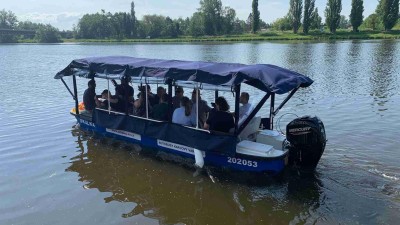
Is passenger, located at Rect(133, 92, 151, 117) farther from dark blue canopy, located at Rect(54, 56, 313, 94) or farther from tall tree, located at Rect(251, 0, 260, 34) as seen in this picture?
tall tree, located at Rect(251, 0, 260, 34)

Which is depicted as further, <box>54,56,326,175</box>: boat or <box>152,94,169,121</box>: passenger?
<box>152,94,169,121</box>: passenger

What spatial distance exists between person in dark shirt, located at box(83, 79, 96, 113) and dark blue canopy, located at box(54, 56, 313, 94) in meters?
0.70

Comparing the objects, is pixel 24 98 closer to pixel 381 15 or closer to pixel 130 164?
pixel 130 164

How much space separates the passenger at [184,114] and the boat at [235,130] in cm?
22

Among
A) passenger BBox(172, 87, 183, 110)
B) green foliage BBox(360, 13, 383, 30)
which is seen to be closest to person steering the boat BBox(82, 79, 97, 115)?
passenger BBox(172, 87, 183, 110)

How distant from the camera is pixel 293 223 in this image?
6977 millimetres

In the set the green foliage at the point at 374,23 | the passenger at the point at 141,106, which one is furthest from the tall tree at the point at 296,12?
the passenger at the point at 141,106

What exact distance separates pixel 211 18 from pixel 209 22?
4.53ft

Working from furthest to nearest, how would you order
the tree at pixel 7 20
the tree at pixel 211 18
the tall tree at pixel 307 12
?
the tree at pixel 7 20 → the tree at pixel 211 18 → the tall tree at pixel 307 12

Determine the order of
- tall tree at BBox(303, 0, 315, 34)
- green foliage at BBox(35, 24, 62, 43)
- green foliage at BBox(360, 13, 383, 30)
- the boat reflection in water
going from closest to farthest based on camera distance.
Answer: the boat reflection in water < green foliage at BBox(360, 13, 383, 30) < tall tree at BBox(303, 0, 315, 34) < green foliage at BBox(35, 24, 62, 43)

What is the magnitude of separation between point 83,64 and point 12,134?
397 centimetres

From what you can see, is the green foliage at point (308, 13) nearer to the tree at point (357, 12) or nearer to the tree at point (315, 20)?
the tree at point (315, 20)

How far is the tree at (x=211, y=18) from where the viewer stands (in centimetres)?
11288

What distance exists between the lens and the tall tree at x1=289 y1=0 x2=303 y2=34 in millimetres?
93312
